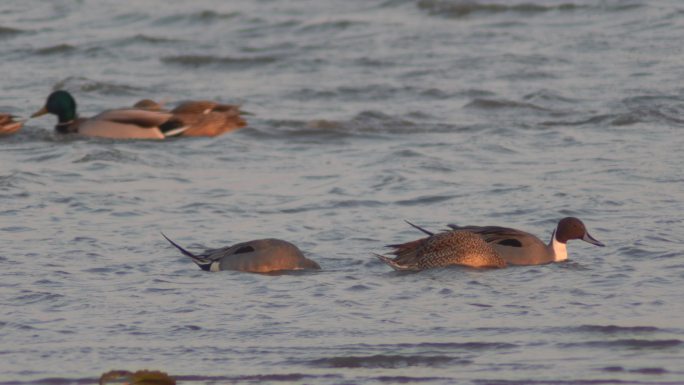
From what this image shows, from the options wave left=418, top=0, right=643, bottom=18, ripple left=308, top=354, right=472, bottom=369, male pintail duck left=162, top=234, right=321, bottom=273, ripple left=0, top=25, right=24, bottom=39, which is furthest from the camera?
ripple left=0, top=25, right=24, bottom=39

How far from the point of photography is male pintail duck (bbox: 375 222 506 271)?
9812mm

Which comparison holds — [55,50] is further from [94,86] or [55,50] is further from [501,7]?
[501,7]

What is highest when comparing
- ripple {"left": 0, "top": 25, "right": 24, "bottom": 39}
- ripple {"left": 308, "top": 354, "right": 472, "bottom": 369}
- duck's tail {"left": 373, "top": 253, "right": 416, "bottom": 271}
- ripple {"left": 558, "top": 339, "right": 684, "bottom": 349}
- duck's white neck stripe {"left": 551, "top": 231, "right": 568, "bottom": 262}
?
ripple {"left": 308, "top": 354, "right": 472, "bottom": 369}

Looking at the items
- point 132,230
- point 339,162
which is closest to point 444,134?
point 339,162

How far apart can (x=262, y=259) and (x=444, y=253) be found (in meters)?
1.15

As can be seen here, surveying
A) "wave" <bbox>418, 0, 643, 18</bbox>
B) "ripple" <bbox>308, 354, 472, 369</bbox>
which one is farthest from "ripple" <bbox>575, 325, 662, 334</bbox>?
"wave" <bbox>418, 0, 643, 18</bbox>

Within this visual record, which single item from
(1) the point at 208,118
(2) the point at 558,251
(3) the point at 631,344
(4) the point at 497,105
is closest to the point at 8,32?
(1) the point at 208,118

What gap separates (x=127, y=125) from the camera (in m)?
16.1

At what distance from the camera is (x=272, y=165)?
551 inches

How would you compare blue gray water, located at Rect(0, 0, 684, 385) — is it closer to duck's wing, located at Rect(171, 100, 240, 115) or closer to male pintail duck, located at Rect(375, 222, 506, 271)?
male pintail duck, located at Rect(375, 222, 506, 271)

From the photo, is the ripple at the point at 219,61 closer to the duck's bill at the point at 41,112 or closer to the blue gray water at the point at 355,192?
the blue gray water at the point at 355,192

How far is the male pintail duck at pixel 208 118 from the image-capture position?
1603 centimetres

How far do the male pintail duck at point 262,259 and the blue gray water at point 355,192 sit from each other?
13 centimetres

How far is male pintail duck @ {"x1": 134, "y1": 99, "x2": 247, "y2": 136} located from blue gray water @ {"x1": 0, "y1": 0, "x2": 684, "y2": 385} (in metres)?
0.20
